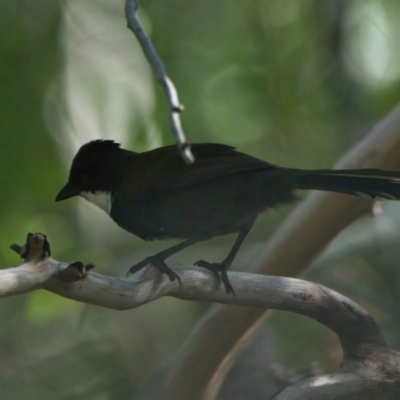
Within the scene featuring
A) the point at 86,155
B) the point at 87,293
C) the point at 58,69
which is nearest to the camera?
the point at 87,293

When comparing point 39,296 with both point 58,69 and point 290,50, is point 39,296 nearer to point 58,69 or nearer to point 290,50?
point 58,69

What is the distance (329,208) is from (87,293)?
2.21m

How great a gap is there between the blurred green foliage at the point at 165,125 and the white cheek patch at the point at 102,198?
4.16 ft

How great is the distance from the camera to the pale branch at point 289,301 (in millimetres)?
2299

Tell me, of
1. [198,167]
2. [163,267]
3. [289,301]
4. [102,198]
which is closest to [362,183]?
[289,301]

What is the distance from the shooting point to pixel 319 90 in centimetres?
567

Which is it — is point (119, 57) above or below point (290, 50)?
below

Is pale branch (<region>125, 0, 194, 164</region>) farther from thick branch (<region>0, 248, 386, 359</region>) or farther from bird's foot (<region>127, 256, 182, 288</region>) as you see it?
bird's foot (<region>127, 256, 182, 288</region>)

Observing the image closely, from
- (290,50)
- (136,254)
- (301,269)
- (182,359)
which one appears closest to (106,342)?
(136,254)

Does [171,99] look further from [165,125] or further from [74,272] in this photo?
[165,125]

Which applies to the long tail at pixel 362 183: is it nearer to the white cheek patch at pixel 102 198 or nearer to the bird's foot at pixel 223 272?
the bird's foot at pixel 223 272

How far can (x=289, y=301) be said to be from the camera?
9.57 ft

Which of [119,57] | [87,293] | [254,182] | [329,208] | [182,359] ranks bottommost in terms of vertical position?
[87,293]

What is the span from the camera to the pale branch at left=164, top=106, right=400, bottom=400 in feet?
13.2
